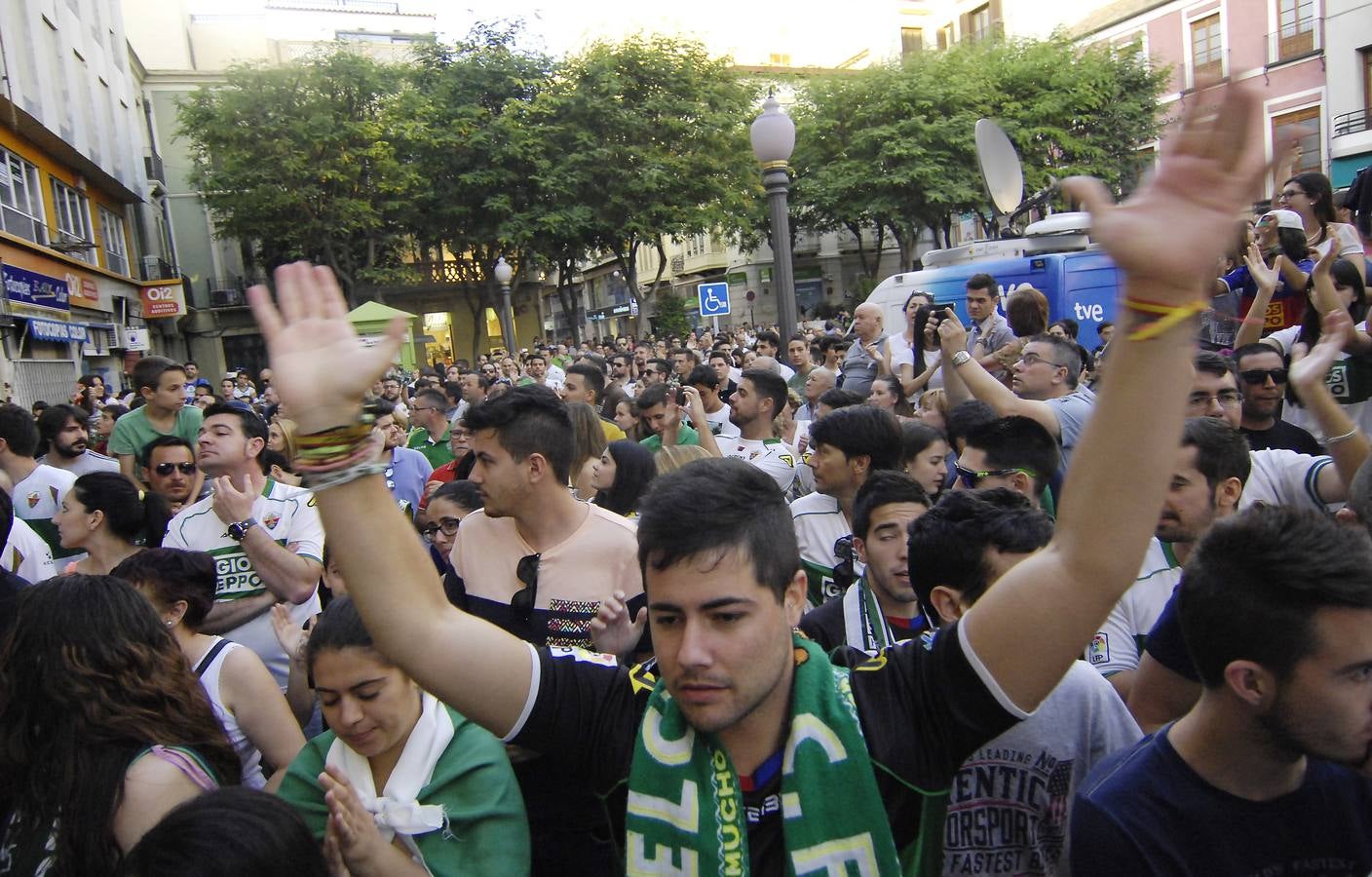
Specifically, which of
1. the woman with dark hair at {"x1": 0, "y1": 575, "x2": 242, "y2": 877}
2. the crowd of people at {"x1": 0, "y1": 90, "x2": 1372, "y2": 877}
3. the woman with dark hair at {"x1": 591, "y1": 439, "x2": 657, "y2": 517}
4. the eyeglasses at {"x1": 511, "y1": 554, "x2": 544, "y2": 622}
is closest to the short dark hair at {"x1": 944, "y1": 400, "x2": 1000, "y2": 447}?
the crowd of people at {"x1": 0, "y1": 90, "x2": 1372, "y2": 877}

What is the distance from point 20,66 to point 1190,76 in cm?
2613

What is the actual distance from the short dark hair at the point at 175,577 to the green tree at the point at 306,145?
28555mm

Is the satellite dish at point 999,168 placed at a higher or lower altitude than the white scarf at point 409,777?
higher

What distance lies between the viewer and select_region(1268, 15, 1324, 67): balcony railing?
28.6m

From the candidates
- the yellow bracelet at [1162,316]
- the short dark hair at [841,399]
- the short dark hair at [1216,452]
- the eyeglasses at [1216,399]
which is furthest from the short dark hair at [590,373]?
the yellow bracelet at [1162,316]

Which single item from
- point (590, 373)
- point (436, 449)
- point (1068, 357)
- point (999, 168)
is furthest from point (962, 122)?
point (1068, 357)

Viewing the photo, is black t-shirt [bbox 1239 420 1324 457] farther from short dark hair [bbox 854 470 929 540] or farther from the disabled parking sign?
the disabled parking sign

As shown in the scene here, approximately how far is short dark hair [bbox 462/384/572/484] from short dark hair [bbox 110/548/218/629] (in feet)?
3.27

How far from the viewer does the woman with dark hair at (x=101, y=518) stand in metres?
4.18

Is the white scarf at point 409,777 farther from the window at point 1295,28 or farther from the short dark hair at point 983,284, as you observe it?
the window at point 1295,28

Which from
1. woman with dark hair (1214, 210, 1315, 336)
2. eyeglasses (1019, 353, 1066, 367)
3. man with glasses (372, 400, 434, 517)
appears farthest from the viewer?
man with glasses (372, 400, 434, 517)

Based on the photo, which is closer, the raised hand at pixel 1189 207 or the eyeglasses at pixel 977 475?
the raised hand at pixel 1189 207

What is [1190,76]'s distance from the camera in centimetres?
138

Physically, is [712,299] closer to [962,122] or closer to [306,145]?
[962,122]
